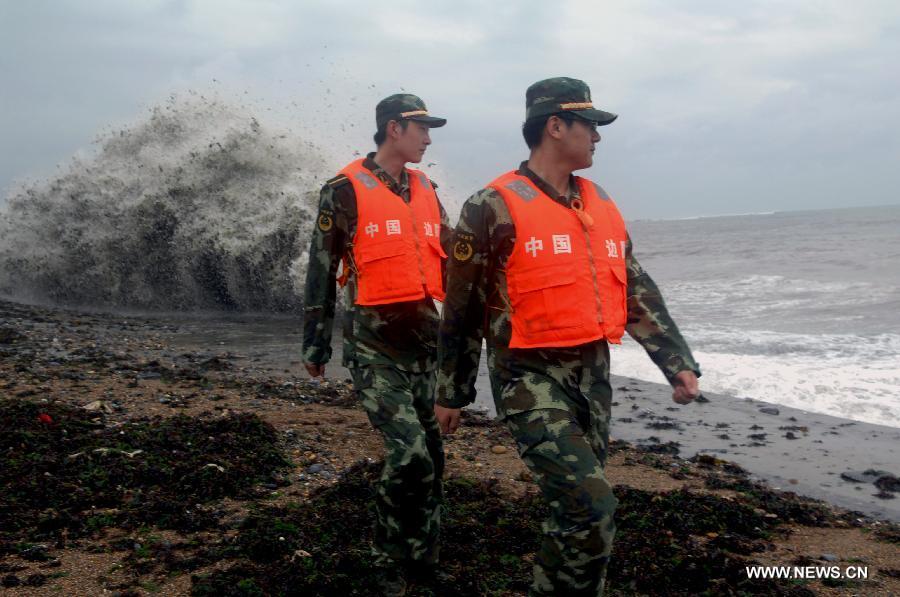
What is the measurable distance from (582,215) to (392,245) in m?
1.43

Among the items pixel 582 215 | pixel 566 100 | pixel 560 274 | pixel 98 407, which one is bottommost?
pixel 98 407

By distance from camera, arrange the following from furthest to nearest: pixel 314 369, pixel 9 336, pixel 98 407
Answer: pixel 9 336
pixel 98 407
pixel 314 369

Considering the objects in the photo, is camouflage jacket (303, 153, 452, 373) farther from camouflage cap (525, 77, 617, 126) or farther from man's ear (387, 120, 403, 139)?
camouflage cap (525, 77, 617, 126)

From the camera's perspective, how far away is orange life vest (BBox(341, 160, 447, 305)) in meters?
4.34

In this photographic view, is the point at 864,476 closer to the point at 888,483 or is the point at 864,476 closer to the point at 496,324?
the point at 888,483

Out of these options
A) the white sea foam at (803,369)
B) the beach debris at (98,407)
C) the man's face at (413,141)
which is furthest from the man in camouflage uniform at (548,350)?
the white sea foam at (803,369)

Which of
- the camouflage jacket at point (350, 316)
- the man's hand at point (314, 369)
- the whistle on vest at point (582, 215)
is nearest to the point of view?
the whistle on vest at point (582, 215)

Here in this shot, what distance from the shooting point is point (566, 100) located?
10.9ft

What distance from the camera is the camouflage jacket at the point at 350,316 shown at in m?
4.30

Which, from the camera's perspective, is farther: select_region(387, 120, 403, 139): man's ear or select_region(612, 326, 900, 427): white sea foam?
select_region(612, 326, 900, 427): white sea foam

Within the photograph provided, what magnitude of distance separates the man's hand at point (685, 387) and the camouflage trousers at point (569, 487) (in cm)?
35

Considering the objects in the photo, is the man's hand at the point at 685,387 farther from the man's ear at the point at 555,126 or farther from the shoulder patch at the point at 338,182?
the shoulder patch at the point at 338,182

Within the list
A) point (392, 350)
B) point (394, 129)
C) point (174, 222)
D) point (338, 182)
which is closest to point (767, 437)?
point (392, 350)

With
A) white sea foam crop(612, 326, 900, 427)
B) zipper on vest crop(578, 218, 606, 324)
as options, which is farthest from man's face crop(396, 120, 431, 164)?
white sea foam crop(612, 326, 900, 427)
